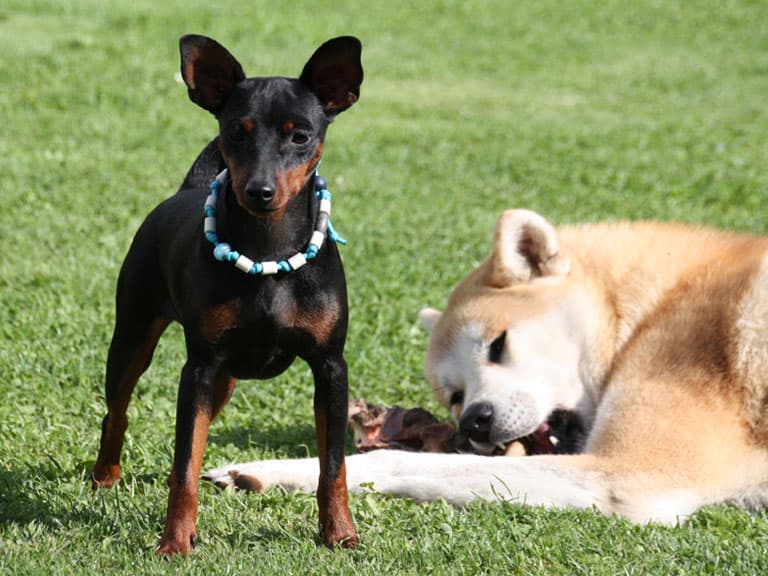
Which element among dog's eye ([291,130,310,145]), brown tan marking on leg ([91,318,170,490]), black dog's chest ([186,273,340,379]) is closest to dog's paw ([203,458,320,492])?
brown tan marking on leg ([91,318,170,490])

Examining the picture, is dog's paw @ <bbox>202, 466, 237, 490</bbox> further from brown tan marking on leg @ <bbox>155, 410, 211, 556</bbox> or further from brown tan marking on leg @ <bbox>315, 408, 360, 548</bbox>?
brown tan marking on leg @ <bbox>155, 410, 211, 556</bbox>

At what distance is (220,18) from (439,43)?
3.55m

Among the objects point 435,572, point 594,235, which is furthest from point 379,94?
point 435,572

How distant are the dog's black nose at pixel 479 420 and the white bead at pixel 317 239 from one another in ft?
5.65

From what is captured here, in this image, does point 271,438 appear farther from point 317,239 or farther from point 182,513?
point 317,239

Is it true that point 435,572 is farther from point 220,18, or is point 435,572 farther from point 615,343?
point 220,18

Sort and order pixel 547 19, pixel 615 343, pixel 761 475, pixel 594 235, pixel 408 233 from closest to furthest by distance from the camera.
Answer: pixel 761 475 → pixel 615 343 → pixel 594 235 → pixel 408 233 → pixel 547 19

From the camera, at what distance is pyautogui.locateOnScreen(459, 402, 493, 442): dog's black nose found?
5.29 meters

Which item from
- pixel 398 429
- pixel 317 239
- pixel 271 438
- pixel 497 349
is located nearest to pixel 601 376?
pixel 497 349

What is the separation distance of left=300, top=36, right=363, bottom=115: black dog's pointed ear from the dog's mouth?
207 cm

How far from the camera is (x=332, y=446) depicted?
12.8 feet

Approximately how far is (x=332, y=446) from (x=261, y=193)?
92 cm

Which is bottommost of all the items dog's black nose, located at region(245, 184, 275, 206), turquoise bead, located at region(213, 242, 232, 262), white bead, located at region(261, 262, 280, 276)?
white bead, located at region(261, 262, 280, 276)

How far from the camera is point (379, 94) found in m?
15.0
